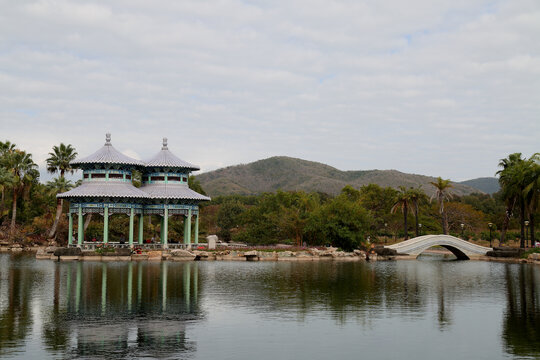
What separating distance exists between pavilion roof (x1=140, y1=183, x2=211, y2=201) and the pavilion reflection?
1740 centimetres

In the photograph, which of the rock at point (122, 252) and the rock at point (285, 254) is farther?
the rock at point (285, 254)

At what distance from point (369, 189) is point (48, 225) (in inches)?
1952

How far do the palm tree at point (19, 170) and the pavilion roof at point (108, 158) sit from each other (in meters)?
16.2

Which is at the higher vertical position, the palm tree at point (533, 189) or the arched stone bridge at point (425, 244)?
the palm tree at point (533, 189)

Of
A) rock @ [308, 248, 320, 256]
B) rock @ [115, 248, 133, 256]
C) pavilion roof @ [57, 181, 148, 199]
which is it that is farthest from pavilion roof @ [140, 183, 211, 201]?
rock @ [308, 248, 320, 256]

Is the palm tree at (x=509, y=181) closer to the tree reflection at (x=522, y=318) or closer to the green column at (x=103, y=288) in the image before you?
the tree reflection at (x=522, y=318)

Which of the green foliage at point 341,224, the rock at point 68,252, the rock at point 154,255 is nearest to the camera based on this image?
the rock at point 68,252

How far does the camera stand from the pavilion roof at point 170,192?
2072 inches

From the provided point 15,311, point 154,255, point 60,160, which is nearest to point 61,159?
point 60,160

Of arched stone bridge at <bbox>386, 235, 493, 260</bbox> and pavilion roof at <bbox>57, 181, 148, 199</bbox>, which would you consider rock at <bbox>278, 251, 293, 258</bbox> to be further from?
pavilion roof at <bbox>57, 181, 148, 199</bbox>

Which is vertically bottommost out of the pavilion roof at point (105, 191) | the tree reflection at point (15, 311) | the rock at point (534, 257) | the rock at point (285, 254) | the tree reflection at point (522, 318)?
the tree reflection at point (522, 318)

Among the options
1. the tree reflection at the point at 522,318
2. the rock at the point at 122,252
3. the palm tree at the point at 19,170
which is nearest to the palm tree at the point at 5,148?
the palm tree at the point at 19,170

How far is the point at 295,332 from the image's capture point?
61.3ft

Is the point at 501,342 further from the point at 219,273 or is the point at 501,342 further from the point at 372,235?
the point at 372,235
